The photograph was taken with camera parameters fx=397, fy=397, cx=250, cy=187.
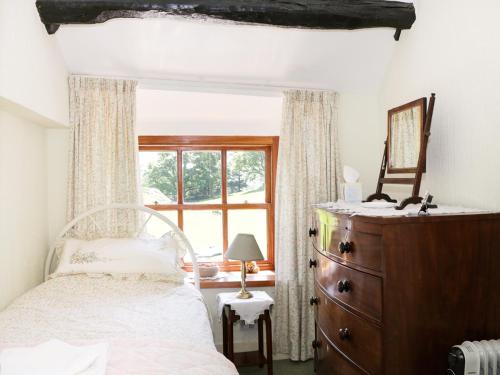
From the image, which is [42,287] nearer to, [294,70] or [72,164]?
[72,164]

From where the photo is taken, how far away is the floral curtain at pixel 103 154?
2859 millimetres

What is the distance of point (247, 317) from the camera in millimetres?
2768

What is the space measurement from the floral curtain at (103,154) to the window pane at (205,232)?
674mm

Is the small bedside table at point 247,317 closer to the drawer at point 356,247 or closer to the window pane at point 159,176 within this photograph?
the drawer at point 356,247

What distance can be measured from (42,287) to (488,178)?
2.52m

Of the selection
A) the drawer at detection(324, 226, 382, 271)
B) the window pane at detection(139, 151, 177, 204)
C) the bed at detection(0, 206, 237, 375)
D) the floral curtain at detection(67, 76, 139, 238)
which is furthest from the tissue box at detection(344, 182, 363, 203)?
the window pane at detection(139, 151, 177, 204)

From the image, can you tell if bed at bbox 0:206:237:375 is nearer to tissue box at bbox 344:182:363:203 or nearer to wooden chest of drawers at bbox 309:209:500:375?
wooden chest of drawers at bbox 309:209:500:375

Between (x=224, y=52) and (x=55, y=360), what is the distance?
219 cm

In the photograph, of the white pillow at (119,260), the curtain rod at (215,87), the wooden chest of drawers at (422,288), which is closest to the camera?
the wooden chest of drawers at (422,288)

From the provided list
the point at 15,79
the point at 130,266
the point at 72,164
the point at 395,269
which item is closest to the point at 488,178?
the point at 395,269

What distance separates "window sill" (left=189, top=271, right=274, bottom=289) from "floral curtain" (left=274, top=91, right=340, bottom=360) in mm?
158

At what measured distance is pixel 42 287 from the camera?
93.6 inches

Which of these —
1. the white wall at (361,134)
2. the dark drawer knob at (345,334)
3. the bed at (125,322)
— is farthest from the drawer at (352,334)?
the white wall at (361,134)

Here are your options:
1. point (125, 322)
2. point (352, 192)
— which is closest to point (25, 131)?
point (125, 322)
